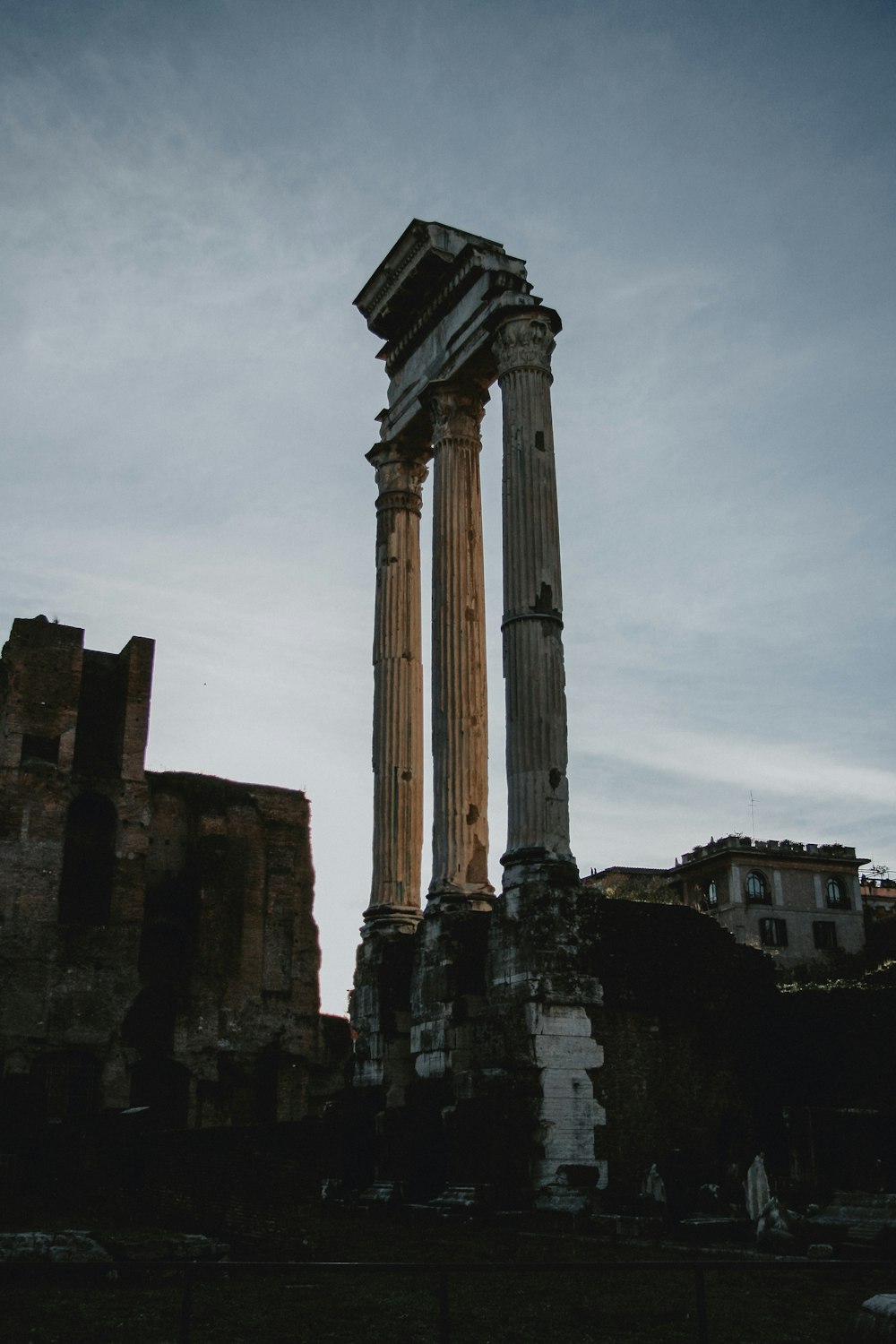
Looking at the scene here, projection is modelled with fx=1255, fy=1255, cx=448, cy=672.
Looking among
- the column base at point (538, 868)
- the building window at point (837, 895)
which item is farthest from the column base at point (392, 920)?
the building window at point (837, 895)

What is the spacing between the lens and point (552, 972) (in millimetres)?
12438

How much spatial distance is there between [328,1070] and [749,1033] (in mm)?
17346

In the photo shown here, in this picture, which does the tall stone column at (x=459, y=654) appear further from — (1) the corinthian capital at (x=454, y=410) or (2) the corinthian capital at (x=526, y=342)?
(2) the corinthian capital at (x=526, y=342)

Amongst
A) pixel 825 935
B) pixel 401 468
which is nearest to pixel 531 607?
pixel 401 468

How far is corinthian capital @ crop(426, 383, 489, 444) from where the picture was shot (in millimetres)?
16625

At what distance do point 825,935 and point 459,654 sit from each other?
1299 inches

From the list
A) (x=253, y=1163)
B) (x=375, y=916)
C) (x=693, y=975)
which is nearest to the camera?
(x=253, y=1163)

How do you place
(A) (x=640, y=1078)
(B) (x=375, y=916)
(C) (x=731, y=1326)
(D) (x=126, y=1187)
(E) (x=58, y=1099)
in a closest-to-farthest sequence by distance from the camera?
(C) (x=731, y=1326) < (D) (x=126, y=1187) < (A) (x=640, y=1078) < (B) (x=375, y=916) < (E) (x=58, y=1099)

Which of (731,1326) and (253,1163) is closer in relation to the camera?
(731,1326)

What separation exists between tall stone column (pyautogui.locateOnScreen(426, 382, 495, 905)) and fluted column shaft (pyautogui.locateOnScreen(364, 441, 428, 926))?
3.96 ft

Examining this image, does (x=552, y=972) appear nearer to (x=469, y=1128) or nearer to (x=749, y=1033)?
(x=469, y=1128)

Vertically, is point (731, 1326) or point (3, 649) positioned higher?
point (3, 649)

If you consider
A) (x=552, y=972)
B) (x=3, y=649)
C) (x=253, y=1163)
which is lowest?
(x=253, y=1163)

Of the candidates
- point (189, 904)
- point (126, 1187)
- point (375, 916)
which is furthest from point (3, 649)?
point (126, 1187)
